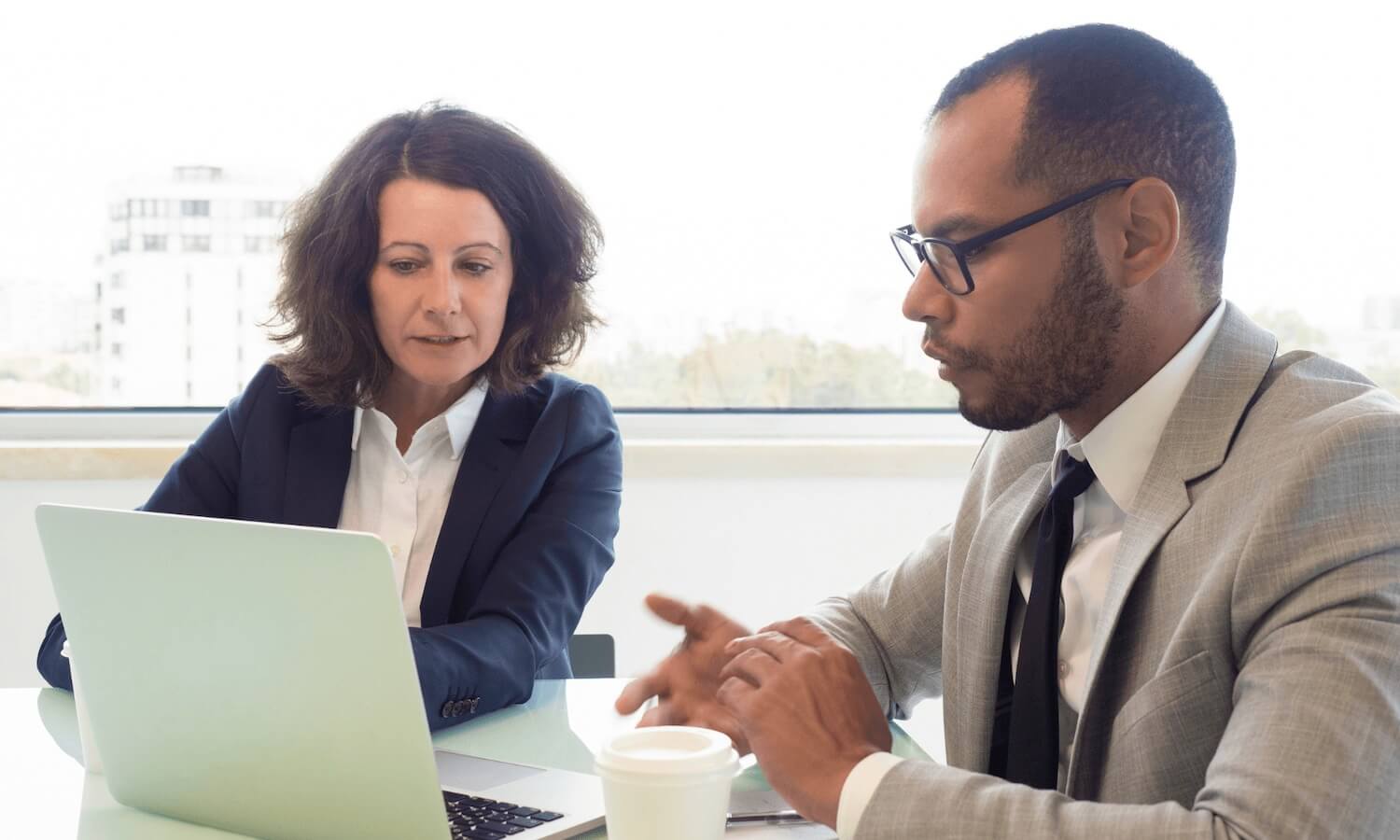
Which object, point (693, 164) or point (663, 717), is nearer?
point (663, 717)

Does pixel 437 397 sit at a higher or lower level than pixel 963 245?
lower

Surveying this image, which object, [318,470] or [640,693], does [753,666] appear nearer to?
[640,693]

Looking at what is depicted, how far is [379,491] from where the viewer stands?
6.37 feet

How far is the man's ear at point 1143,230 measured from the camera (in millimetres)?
1225

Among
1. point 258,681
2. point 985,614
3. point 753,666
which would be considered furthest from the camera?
point 985,614

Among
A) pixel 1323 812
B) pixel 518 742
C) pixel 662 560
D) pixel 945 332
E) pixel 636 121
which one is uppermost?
pixel 636 121

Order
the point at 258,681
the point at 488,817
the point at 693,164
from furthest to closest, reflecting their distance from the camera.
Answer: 1. the point at 693,164
2. the point at 488,817
3. the point at 258,681

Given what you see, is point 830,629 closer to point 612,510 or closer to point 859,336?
point 612,510

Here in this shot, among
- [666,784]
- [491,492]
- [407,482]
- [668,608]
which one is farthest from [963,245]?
[407,482]

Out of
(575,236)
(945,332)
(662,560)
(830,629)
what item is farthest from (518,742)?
(662,560)

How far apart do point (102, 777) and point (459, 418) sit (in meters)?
0.80

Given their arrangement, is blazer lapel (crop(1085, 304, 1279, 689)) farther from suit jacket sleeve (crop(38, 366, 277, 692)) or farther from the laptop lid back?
suit jacket sleeve (crop(38, 366, 277, 692))

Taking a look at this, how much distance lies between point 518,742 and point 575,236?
936mm

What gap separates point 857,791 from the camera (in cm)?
103
